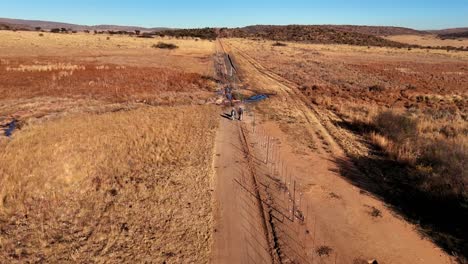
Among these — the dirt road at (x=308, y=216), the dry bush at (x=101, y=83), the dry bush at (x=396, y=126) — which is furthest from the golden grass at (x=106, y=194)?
the dry bush at (x=101, y=83)

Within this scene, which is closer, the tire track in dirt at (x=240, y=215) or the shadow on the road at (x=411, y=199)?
→ the tire track in dirt at (x=240, y=215)

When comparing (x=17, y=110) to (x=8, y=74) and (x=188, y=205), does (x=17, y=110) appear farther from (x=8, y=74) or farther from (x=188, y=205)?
(x=188, y=205)

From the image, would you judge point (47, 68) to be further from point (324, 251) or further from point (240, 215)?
point (324, 251)

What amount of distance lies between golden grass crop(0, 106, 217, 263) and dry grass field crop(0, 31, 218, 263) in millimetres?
25

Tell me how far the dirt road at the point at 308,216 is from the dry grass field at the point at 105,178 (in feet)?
2.29

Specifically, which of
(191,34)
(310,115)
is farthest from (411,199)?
(191,34)

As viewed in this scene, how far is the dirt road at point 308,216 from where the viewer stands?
26.7 ft

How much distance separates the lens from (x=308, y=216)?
9.72 metres

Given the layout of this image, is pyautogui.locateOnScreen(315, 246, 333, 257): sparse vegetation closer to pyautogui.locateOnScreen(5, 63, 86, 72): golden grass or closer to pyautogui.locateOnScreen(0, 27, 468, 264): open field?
pyautogui.locateOnScreen(0, 27, 468, 264): open field

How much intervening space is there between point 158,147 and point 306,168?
6.06m

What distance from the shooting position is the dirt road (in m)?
8.15

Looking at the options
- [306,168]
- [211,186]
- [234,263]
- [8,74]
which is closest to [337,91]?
[306,168]

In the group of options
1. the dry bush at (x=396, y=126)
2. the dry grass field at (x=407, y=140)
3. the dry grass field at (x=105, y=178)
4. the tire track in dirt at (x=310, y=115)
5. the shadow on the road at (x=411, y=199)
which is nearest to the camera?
the dry grass field at (x=105, y=178)

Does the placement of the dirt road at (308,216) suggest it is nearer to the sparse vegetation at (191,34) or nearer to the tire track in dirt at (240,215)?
the tire track in dirt at (240,215)
